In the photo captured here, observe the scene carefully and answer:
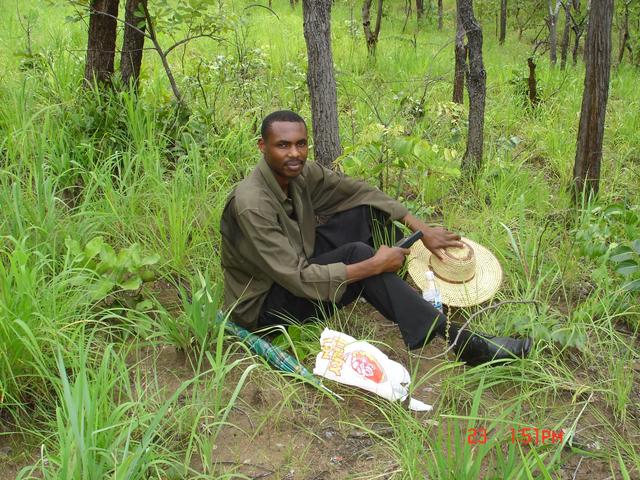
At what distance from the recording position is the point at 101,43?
4238mm

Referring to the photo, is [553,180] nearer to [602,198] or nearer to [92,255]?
[602,198]

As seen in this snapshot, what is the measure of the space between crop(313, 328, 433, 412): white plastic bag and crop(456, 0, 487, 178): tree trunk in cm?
204

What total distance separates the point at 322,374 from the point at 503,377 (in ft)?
2.35

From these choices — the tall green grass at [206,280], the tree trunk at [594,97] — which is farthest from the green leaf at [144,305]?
the tree trunk at [594,97]

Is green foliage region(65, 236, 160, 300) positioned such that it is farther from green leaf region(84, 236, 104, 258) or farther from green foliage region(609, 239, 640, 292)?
green foliage region(609, 239, 640, 292)

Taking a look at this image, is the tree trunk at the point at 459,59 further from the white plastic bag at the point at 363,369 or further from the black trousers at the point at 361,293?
the white plastic bag at the point at 363,369

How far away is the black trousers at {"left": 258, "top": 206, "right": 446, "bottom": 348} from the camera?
8.45ft

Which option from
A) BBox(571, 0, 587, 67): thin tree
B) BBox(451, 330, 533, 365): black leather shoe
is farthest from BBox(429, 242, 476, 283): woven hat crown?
BBox(571, 0, 587, 67): thin tree

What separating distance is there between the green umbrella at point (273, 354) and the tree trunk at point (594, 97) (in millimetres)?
2090

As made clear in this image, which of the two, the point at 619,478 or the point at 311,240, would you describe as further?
the point at 311,240

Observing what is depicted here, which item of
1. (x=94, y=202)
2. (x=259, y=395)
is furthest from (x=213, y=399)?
(x=94, y=202)

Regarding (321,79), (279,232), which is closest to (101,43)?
(321,79)

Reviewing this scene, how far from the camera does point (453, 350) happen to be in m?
2.65

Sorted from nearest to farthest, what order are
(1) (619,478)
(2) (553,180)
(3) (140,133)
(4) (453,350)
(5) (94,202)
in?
(1) (619,478) < (4) (453,350) < (5) (94,202) < (3) (140,133) < (2) (553,180)
